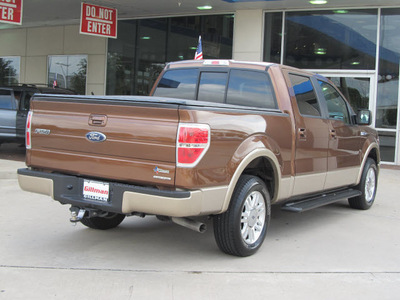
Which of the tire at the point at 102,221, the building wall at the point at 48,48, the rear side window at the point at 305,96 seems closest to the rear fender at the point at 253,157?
the rear side window at the point at 305,96

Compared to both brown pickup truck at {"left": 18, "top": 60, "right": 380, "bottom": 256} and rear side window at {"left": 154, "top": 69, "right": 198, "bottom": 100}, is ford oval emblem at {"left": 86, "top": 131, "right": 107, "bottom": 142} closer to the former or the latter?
brown pickup truck at {"left": 18, "top": 60, "right": 380, "bottom": 256}

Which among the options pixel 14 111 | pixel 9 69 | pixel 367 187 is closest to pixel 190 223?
pixel 367 187

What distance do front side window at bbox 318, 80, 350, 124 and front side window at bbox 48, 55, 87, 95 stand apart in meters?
11.9

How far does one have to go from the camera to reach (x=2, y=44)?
1916 cm

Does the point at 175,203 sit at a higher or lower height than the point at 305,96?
lower

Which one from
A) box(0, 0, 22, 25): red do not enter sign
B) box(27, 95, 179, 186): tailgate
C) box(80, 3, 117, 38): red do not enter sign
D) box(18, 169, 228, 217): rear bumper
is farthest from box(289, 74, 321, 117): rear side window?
box(0, 0, 22, 25): red do not enter sign

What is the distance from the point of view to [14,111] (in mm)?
11891

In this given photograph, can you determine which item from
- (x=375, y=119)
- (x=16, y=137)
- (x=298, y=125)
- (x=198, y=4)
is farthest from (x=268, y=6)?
(x=298, y=125)

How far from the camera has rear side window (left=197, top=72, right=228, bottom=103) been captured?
5.57m

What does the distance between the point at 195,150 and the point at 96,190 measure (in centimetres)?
103

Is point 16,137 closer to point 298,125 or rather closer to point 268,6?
point 268,6

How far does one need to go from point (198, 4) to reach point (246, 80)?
8.42m

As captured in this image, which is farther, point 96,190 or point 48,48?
point 48,48

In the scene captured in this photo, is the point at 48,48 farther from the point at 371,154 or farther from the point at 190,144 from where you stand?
the point at 190,144
